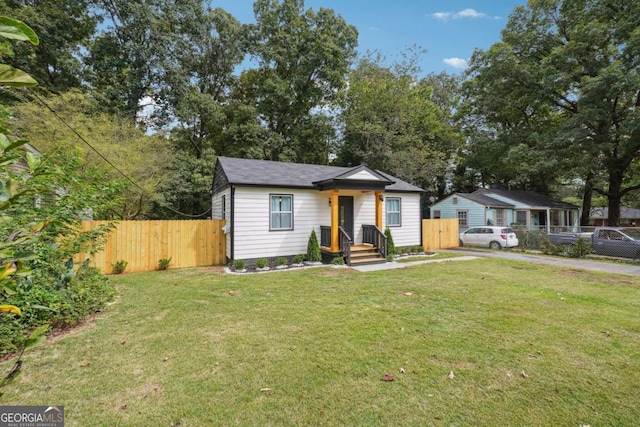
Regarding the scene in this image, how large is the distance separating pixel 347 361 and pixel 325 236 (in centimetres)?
757

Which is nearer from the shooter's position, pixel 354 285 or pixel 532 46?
pixel 354 285

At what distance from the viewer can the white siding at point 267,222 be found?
984 centimetres

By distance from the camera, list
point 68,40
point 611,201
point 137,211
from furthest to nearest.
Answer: point 611,201 → point 68,40 → point 137,211

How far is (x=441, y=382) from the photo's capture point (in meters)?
3.21

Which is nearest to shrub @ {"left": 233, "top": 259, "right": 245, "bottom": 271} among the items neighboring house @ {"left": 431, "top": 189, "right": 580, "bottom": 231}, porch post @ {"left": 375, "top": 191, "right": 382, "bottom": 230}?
porch post @ {"left": 375, "top": 191, "right": 382, "bottom": 230}

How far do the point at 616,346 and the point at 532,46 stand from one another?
2465cm

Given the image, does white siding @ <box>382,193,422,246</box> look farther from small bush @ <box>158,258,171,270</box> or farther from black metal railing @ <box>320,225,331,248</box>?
small bush @ <box>158,258,171,270</box>

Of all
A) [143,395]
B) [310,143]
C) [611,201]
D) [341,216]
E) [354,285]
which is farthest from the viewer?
[310,143]

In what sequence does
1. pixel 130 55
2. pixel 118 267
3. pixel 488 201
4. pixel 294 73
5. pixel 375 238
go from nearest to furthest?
pixel 118 267 < pixel 375 238 < pixel 130 55 < pixel 488 201 < pixel 294 73

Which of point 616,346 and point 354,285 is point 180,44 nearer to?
point 354,285

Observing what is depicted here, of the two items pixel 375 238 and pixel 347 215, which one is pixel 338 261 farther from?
pixel 347 215

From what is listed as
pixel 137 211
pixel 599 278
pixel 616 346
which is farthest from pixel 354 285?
pixel 137 211

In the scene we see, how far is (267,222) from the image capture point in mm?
10328

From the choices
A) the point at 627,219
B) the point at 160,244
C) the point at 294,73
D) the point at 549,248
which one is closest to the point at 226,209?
the point at 160,244
